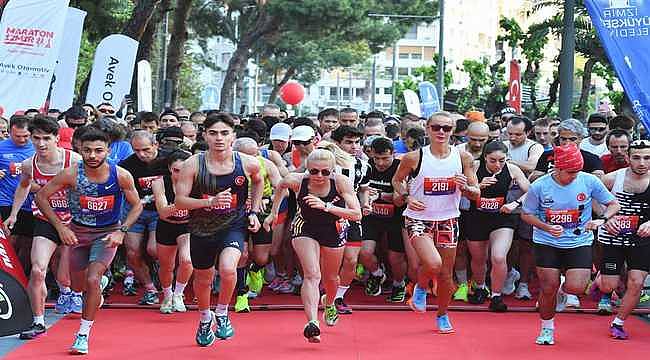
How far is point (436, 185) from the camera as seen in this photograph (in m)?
10.5

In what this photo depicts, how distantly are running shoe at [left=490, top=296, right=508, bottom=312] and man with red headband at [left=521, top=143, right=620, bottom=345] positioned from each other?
1982 millimetres

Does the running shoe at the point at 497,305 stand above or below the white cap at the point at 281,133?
below

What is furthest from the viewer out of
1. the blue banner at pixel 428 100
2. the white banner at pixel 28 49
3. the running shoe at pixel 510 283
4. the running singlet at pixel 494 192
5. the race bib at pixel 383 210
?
the blue banner at pixel 428 100

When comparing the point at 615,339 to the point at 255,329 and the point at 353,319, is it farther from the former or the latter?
the point at 255,329

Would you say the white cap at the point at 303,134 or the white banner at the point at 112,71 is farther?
the white banner at the point at 112,71

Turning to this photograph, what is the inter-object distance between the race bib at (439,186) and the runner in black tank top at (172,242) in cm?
229

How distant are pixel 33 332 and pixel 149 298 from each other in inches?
87.4

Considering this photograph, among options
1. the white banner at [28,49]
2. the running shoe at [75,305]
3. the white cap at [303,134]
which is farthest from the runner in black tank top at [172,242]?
the white banner at [28,49]

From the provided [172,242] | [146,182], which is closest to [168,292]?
[172,242]

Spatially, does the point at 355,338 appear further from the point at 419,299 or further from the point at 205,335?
the point at 205,335

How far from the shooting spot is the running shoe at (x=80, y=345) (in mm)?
9484

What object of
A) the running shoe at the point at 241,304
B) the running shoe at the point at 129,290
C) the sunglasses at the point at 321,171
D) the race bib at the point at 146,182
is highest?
the sunglasses at the point at 321,171

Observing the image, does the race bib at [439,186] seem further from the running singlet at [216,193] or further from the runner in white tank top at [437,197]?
the running singlet at [216,193]

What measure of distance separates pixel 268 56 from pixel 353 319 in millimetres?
59126
